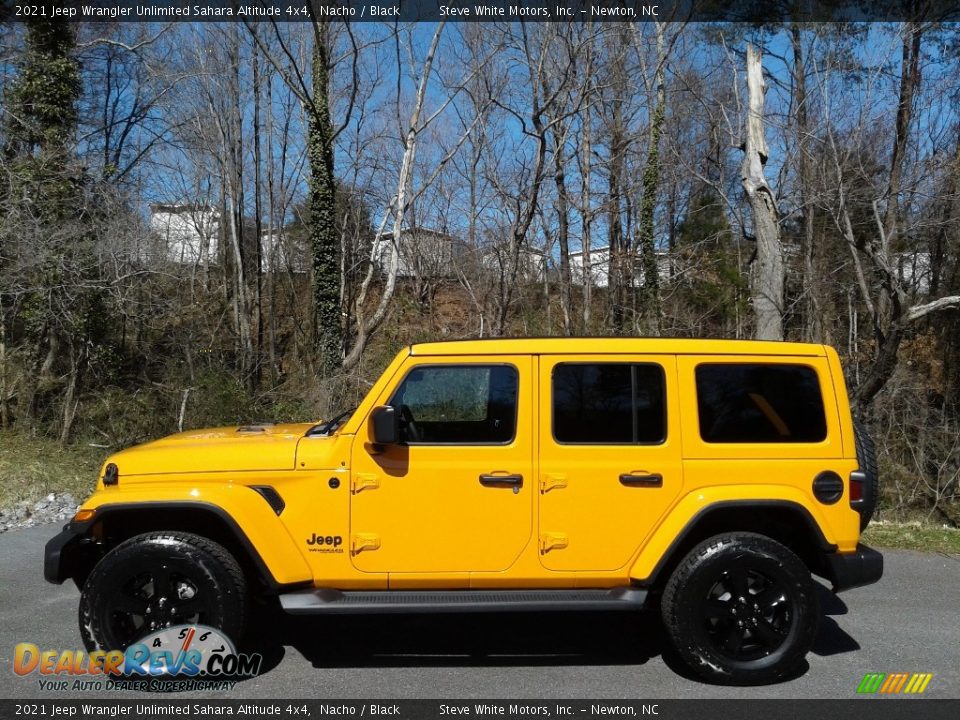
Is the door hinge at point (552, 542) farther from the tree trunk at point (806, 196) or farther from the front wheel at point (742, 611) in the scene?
the tree trunk at point (806, 196)

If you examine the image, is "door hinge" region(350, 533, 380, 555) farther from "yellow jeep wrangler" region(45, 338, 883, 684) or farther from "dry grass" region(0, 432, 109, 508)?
"dry grass" region(0, 432, 109, 508)

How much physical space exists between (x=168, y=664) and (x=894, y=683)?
4016 mm

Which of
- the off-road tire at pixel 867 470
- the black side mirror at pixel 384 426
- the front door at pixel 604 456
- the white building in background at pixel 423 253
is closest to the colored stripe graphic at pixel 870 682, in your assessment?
the off-road tire at pixel 867 470

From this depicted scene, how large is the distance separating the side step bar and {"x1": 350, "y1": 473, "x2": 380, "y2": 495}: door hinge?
586 millimetres

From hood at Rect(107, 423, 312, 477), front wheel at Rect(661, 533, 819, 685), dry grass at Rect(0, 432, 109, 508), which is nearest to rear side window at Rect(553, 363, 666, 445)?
front wheel at Rect(661, 533, 819, 685)

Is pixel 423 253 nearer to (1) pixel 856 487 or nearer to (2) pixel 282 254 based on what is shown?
(2) pixel 282 254

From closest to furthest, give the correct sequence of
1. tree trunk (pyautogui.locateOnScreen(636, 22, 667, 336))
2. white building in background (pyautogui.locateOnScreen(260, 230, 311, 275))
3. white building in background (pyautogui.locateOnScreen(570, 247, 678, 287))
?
1. tree trunk (pyautogui.locateOnScreen(636, 22, 667, 336))
2. white building in background (pyautogui.locateOnScreen(570, 247, 678, 287))
3. white building in background (pyautogui.locateOnScreen(260, 230, 311, 275))

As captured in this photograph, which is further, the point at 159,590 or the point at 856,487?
the point at 856,487

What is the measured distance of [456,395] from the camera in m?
4.92

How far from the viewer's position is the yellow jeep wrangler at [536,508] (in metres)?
4.21

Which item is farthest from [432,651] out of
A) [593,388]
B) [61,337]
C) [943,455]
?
[943,455]

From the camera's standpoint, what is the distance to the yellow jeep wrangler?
4211mm

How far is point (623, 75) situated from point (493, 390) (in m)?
14.3

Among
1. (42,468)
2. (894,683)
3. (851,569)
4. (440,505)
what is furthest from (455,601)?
(42,468)
